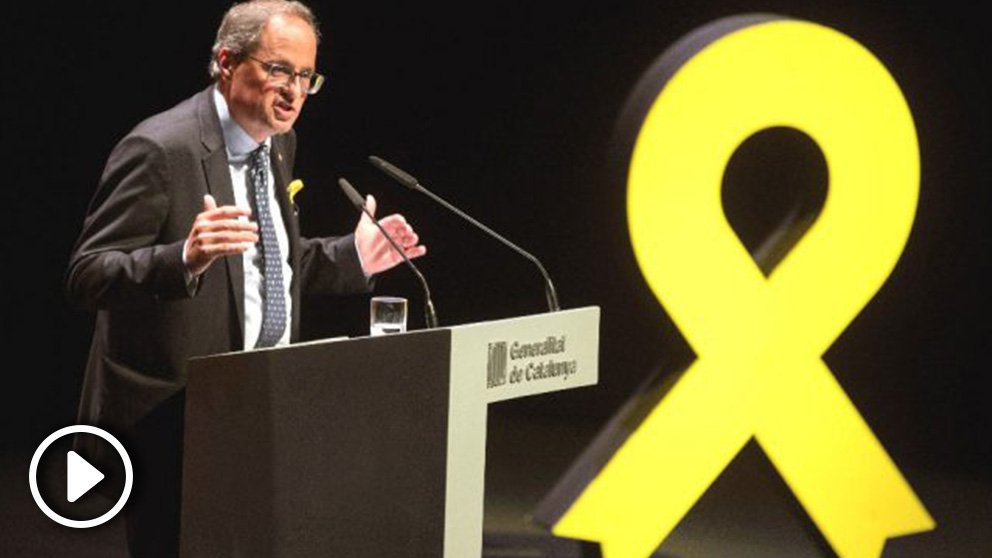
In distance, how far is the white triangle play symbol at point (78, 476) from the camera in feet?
12.5

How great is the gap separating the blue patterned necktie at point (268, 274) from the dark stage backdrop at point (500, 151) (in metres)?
2.29

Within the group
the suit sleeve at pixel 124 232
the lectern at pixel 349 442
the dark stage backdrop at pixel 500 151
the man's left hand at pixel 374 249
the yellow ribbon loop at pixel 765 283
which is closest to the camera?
the lectern at pixel 349 442

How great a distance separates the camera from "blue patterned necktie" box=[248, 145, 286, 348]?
3.90 metres

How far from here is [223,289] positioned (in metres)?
3.81

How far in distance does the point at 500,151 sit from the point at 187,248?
10.0ft

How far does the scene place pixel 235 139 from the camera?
394 centimetres

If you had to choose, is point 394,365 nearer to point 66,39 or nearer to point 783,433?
point 783,433

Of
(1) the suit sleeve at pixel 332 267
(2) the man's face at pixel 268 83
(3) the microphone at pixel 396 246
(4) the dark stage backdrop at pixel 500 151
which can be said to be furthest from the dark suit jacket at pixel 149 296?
(4) the dark stage backdrop at pixel 500 151

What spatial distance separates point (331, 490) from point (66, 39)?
3.11 metres

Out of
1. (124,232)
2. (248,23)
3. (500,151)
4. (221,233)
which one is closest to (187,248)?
(221,233)

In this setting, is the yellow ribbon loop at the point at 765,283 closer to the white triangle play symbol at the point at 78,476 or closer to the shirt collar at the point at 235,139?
the shirt collar at the point at 235,139

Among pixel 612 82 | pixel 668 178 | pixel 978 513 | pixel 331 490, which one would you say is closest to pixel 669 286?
pixel 668 178

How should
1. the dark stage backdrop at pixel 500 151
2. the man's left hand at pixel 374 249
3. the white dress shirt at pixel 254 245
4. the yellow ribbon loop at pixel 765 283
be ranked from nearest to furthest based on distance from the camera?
the white dress shirt at pixel 254 245 < the man's left hand at pixel 374 249 < the yellow ribbon loop at pixel 765 283 < the dark stage backdrop at pixel 500 151

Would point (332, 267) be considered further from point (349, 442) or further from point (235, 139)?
point (349, 442)
